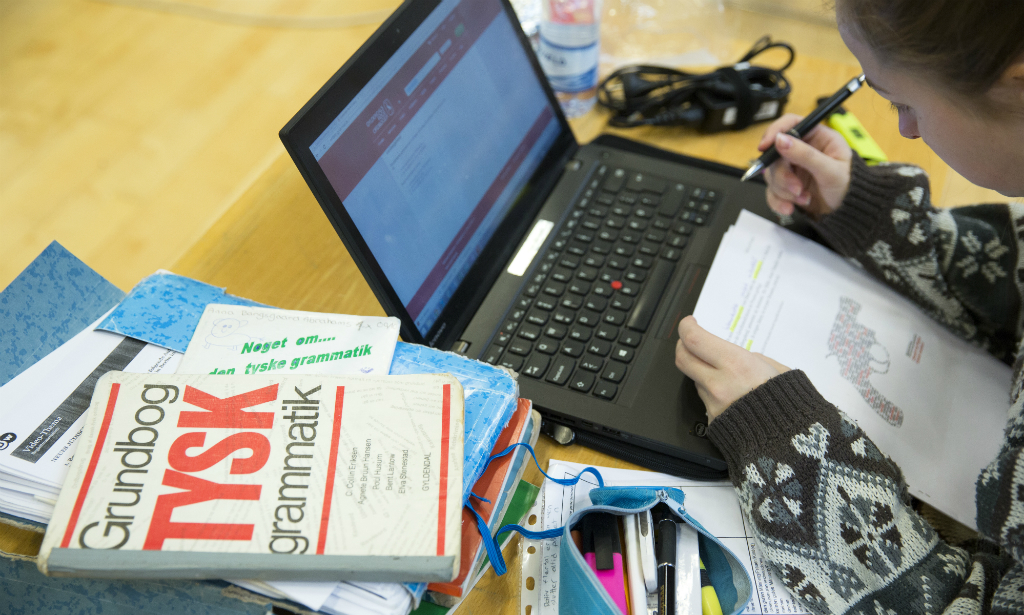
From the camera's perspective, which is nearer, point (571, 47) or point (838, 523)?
point (838, 523)

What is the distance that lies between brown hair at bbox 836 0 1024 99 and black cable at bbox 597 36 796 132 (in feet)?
1.17

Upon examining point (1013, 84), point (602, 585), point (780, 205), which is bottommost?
point (602, 585)

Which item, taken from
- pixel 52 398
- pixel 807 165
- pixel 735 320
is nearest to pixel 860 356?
pixel 735 320

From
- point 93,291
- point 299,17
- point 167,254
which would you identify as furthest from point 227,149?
point 93,291

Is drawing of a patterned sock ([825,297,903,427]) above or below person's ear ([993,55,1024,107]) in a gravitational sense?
below

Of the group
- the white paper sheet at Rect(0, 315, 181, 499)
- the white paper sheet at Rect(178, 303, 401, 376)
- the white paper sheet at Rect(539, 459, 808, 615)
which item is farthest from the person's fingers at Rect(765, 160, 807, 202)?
the white paper sheet at Rect(0, 315, 181, 499)

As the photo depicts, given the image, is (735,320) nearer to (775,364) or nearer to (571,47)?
(775,364)

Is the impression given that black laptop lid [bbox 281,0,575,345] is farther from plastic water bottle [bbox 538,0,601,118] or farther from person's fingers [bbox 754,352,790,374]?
person's fingers [bbox 754,352,790,374]

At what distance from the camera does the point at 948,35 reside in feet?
1.57

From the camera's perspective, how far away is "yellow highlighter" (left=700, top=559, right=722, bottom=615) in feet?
1.59

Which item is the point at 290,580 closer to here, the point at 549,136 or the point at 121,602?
the point at 121,602

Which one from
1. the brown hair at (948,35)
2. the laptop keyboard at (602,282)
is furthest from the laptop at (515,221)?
the brown hair at (948,35)

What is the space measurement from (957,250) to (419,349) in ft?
1.81

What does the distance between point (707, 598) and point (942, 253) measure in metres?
0.46
